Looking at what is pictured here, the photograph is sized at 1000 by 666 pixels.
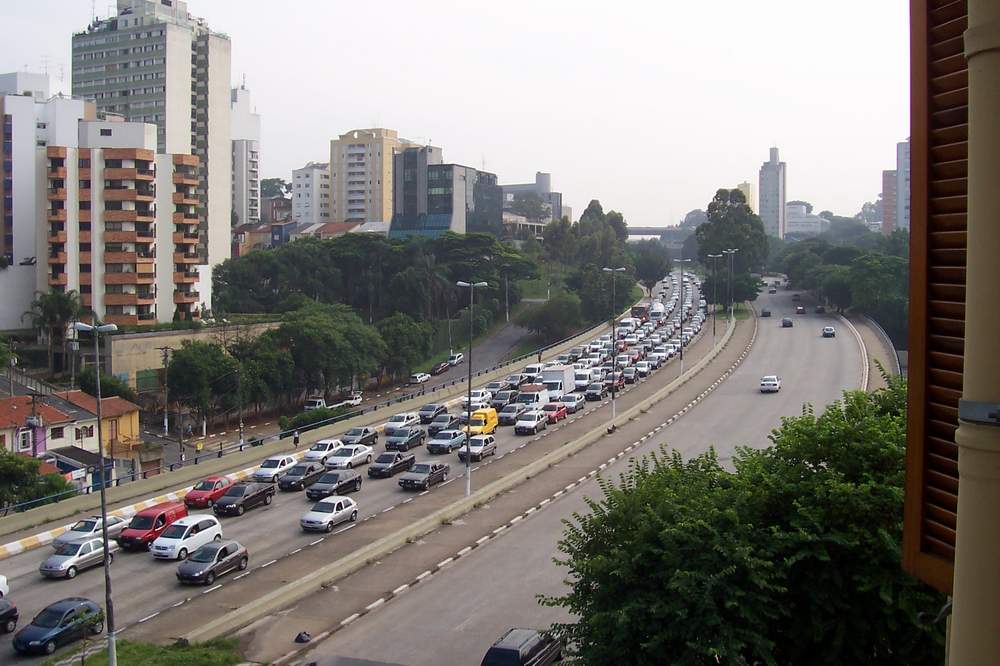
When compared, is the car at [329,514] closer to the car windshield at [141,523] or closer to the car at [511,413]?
the car windshield at [141,523]

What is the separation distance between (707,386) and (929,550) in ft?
169

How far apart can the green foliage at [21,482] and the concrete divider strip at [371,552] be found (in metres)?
13.3

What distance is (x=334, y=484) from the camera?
32188 millimetres

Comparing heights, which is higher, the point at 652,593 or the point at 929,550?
the point at 929,550

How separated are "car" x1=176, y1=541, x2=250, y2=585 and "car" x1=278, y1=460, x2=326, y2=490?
28.6 feet


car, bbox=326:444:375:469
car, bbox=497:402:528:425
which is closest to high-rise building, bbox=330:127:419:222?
car, bbox=497:402:528:425

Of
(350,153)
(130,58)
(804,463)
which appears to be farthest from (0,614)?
(350,153)

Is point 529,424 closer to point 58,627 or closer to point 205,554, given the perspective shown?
point 205,554

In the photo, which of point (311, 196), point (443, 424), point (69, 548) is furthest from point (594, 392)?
point (311, 196)

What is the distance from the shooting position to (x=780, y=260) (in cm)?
14988

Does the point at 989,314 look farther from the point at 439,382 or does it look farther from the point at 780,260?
the point at 780,260

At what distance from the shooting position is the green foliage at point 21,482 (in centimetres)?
3397

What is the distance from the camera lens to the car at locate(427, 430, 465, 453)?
131 feet

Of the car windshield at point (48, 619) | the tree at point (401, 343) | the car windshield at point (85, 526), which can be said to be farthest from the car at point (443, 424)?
the tree at point (401, 343)
